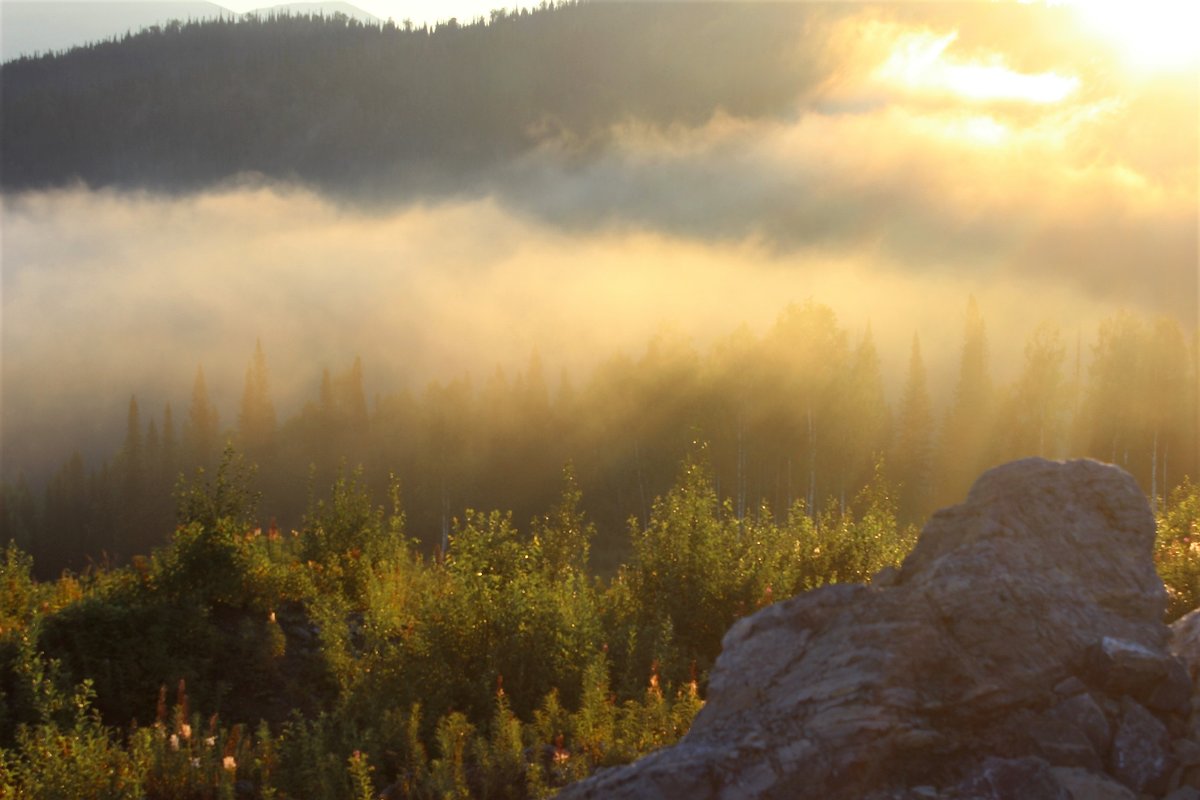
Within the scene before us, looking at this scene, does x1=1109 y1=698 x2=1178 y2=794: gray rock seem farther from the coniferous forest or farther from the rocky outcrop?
the coniferous forest

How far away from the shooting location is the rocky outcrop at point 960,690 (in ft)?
21.7

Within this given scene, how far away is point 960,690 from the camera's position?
7070 millimetres

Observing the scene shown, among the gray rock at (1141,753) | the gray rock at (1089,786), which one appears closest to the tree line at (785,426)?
the gray rock at (1141,753)

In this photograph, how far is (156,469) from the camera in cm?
10612

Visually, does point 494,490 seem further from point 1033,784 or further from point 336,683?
point 1033,784

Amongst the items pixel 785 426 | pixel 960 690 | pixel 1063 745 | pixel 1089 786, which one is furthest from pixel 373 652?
pixel 785 426

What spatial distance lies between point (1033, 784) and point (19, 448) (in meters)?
201

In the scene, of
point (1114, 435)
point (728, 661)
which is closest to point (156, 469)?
point (1114, 435)

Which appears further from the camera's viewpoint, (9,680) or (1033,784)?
(9,680)

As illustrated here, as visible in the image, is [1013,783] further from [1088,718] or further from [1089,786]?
[1088,718]

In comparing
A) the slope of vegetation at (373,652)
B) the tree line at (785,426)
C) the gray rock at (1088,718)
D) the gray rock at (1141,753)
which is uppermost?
the gray rock at (1088,718)

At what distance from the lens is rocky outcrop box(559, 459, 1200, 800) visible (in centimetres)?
662

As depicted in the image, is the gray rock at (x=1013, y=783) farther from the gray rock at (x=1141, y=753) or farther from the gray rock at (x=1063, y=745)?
the gray rock at (x=1141, y=753)

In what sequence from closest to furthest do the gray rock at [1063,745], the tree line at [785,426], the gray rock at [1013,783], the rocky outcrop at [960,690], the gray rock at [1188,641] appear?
the gray rock at [1013,783], the rocky outcrop at [960,690], the gray rock at [1063,745], the gray rock at [1188,641], the tree line at [785,426]
